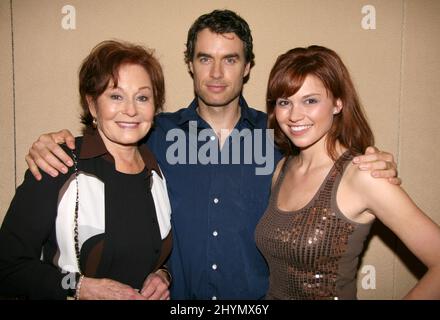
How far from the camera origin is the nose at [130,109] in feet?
5.63

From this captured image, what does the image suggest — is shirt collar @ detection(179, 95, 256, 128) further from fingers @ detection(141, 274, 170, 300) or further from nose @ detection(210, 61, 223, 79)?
fingers @ detection(141, 274, 170, 300)

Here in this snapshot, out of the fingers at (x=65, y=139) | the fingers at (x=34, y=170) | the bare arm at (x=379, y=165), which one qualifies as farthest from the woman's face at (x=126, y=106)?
the bare arm at (x=379, y=165)

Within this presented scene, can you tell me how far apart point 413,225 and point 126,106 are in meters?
1.58

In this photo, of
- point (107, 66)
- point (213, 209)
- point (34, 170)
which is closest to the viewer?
point (34, 170)

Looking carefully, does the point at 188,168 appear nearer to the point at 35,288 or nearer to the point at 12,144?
the point at 35,288

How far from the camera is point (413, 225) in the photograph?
4.78 feet

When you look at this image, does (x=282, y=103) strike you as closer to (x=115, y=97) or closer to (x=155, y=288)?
(x=115, y=97)

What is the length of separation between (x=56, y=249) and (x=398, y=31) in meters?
2.99

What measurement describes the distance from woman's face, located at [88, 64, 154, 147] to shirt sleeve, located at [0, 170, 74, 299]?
0.48m

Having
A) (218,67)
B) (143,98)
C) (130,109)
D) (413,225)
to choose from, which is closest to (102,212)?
(130,109)

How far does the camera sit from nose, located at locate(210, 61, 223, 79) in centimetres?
212

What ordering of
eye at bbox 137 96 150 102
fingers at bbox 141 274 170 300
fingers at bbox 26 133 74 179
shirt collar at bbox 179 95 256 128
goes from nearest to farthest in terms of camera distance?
fingers at bbox 26 133 74 179 → fingers at bbox 141 274 170 300 → eye at bbox 137 96 150 102 → shirt collar at bbox 179 95 256 128

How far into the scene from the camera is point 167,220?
6.30 feet

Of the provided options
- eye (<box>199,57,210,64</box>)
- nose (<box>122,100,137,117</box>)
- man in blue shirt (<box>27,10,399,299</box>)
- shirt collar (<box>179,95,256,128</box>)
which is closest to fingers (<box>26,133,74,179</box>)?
nose (<box>122,100,137,117</box>)
